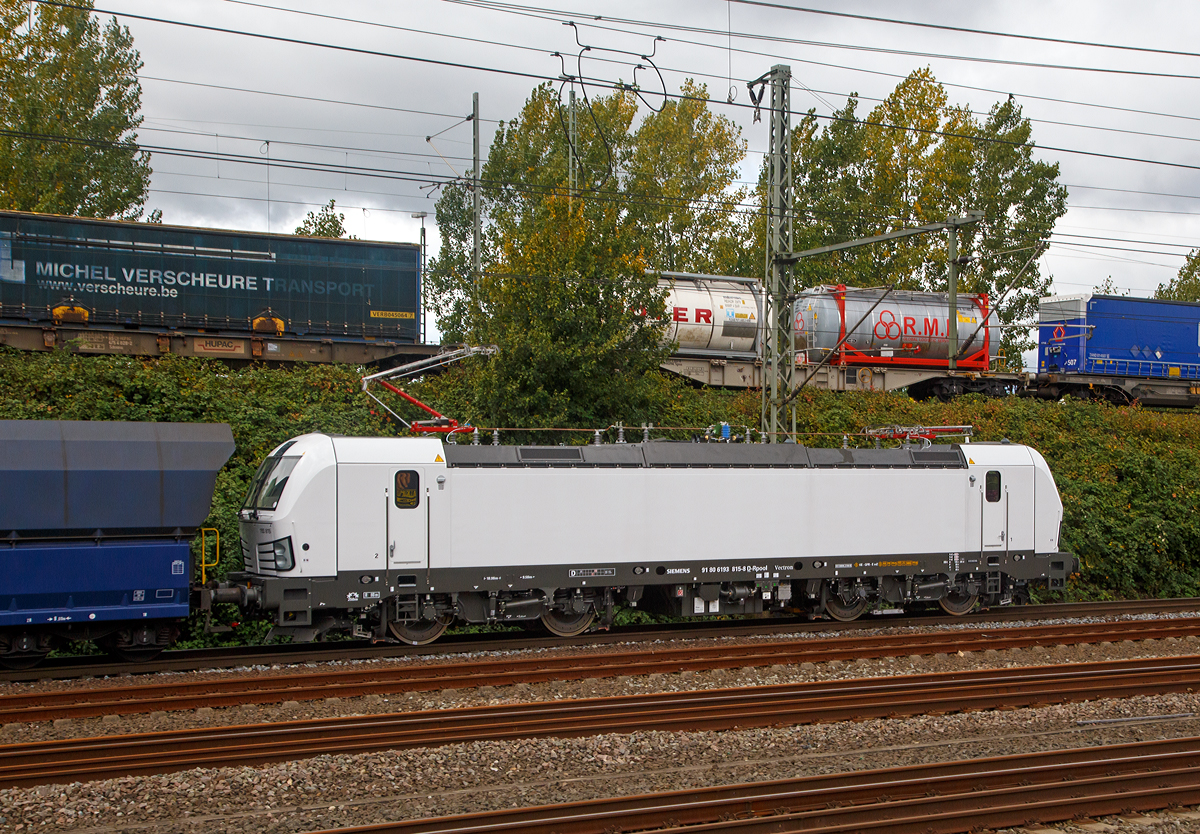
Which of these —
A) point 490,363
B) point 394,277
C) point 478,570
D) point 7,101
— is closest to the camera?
point 478,570

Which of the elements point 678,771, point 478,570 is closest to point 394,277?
point 478,570

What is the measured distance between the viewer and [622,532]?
47.5ft

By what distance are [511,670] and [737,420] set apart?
14.3 meters

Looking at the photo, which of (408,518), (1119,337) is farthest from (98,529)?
(1119,337)

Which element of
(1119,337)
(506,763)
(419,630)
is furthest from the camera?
(1119,337)

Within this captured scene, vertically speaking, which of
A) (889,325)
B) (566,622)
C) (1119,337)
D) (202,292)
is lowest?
(566,622)

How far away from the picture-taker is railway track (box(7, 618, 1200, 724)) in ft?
34.7

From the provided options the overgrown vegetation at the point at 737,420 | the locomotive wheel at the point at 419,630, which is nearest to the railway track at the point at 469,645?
the locomotive wheel at the point at 419,630

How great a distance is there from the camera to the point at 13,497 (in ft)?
38.2

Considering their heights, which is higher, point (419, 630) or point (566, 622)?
point (419, 630)

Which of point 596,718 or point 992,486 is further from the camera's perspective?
point 992,486

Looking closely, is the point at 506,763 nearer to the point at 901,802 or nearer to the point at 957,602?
the point at 901,802

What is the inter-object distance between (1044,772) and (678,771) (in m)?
3.43

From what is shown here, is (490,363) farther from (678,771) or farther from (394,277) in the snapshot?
(678,771)
